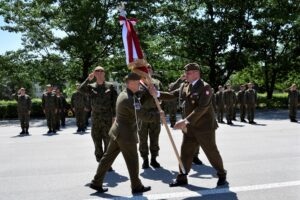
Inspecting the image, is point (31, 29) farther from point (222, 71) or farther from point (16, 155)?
point (16, 155)

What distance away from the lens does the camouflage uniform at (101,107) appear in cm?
791

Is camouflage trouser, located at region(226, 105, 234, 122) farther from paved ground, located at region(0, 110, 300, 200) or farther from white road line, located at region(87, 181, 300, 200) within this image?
white road line, located at region(87, 181, 300, 200)

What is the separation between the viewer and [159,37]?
32.4 m

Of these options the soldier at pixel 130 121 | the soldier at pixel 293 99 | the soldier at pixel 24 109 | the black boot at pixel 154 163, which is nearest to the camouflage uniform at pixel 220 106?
the soldier at pixel 293 99

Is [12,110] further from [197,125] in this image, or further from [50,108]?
[197,125]

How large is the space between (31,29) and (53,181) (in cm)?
2339

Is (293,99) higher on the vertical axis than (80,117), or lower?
higher

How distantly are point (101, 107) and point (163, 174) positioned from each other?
5.55 ft

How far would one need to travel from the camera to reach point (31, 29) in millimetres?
28969

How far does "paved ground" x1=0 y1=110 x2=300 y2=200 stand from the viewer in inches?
248

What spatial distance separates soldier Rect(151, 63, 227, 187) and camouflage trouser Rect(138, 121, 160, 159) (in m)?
1.56

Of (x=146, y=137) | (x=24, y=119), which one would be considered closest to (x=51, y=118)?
(x=24, y=119)

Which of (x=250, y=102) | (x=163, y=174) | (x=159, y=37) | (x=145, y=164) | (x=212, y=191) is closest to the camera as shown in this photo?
(x=212, y=191)

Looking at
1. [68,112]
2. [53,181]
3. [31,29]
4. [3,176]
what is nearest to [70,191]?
[53,181]
